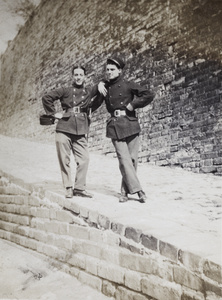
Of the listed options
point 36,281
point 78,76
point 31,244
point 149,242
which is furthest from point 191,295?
point 78,76

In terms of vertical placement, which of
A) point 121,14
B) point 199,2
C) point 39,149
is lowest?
point 39,149

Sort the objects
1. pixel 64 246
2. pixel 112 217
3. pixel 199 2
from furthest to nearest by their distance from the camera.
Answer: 1. pixel 199 2
2. pixel 64 246
3. pixel 112 217

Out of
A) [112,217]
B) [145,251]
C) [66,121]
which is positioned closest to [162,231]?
[145,251]

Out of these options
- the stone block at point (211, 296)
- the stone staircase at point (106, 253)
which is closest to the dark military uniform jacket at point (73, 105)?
the stone staircase at point (106, 253)

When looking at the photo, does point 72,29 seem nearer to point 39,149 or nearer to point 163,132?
point 39,149

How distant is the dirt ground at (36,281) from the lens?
2.13 m

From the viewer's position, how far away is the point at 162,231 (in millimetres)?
1934

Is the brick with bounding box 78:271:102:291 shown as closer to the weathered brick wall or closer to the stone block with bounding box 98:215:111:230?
the stone block with bounding box 98:215:111:230

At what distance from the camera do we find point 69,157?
3.16 metres

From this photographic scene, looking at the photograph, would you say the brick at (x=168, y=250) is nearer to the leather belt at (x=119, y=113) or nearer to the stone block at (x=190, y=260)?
the stone block at (x=190, y=260)

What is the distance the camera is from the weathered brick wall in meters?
5.26

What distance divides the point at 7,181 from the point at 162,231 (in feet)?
8.43

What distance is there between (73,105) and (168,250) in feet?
6.42

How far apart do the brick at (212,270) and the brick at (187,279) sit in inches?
2.6
